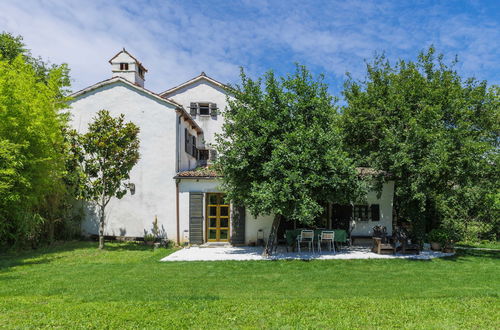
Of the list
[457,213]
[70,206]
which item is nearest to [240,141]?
[70,206]

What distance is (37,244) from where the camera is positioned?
46.8 feet

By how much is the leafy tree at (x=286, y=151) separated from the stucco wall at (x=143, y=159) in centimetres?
405

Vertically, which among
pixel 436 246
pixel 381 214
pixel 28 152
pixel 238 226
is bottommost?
pixel 436 246

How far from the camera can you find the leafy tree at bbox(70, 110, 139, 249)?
531 inches

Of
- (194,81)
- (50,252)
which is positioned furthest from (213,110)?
(50,252)

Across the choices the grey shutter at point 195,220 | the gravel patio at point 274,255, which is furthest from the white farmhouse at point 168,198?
the gravel patio at point 274,255

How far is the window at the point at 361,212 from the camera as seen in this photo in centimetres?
1598

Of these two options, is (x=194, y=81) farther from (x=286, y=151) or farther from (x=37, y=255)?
(x=37, y=255)

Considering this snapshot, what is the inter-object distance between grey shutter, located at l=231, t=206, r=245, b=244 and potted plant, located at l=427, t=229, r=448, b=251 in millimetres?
8417

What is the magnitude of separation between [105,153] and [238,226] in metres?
6.76

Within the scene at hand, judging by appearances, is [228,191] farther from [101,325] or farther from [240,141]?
[101,325]

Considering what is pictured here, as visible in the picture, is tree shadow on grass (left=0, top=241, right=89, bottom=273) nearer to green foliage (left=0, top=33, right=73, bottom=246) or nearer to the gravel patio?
green foliage (left=0, top=33, right=73, bottom=246)

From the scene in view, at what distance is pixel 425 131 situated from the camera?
12469 millimetres

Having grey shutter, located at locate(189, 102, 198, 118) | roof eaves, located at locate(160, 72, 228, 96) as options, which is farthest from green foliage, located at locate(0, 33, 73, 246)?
grey shutter, located at locate(189, 102, 198, 118)
